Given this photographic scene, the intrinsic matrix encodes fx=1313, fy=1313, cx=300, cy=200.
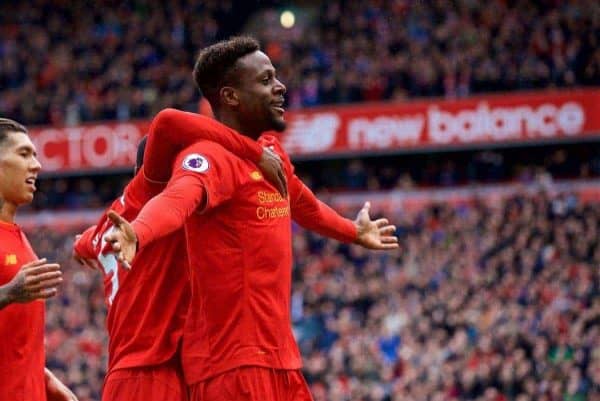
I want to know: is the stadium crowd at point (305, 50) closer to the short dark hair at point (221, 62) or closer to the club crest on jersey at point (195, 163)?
the short dark hair at point (221, 62)

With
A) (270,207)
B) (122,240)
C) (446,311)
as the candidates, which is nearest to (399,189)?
(446,311)

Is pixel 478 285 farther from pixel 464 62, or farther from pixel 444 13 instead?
pixel 444 13

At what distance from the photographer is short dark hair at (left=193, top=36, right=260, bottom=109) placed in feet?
18.0

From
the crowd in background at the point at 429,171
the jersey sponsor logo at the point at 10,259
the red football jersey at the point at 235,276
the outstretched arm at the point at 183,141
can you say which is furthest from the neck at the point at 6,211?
the crowd in background at the point at 429,171

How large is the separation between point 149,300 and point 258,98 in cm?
95

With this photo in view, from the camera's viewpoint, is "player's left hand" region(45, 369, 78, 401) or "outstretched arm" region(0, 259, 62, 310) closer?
"outstretched arm" region(0, 259, 62, 310)

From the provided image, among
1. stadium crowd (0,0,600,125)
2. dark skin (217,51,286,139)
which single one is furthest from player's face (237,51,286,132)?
stadium crowd (0,0,600,125)

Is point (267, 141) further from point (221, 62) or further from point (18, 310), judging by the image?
point (18, 310)

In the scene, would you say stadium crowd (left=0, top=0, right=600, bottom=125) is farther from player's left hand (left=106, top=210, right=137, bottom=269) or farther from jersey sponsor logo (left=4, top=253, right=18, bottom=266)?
player's left hand (left=106, top=210, right=137, bottom=269)

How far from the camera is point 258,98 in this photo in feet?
17.9

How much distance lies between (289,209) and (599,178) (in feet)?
55.1

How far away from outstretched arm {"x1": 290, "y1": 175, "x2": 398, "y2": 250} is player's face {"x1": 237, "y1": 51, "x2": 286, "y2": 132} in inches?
20.0

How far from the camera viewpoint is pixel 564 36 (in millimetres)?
22719

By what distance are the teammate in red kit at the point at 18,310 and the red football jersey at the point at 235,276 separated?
0.84m
